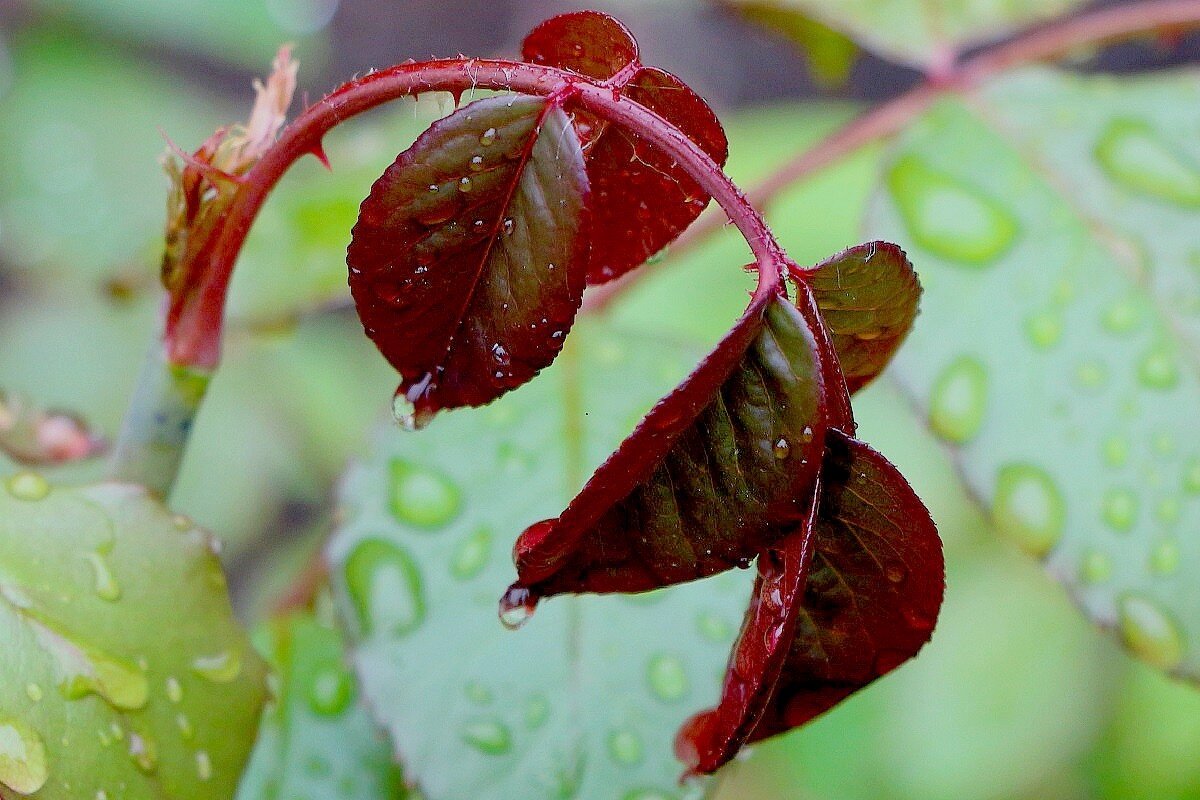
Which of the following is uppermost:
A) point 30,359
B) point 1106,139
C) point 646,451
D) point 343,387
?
point 646,451

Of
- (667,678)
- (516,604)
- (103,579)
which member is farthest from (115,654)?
(667,678)

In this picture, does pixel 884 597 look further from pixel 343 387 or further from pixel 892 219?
pixel 343 387

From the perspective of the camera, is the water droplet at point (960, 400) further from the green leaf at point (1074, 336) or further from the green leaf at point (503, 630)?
the green leaf at point (503, 630)

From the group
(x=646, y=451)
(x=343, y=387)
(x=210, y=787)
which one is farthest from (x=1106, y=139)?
(x=343, y=387)

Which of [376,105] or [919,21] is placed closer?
[376,105]

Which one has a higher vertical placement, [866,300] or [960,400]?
[866,300]

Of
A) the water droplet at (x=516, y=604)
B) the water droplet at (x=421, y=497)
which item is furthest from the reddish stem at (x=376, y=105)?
the water droplet at (x=421, y=497)

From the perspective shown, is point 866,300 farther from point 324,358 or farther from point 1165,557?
point 324,358
